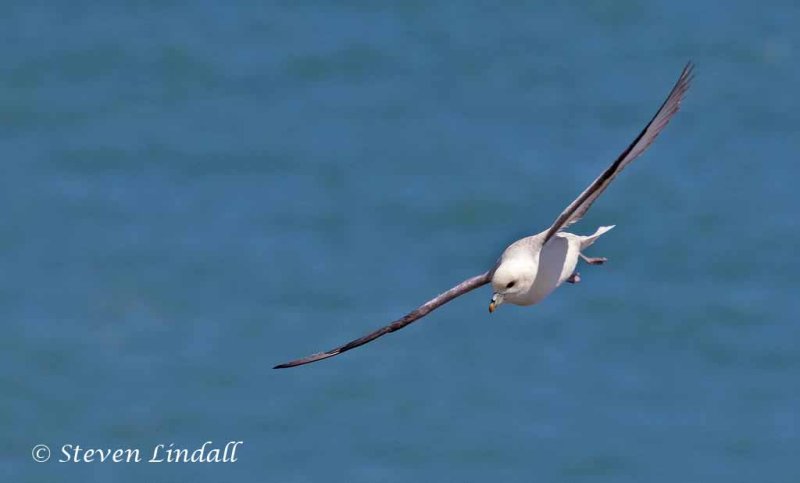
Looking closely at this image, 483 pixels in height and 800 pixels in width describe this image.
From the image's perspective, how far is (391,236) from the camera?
50.4 meters

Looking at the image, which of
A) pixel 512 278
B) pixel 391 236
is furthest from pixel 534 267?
pixel 391 236

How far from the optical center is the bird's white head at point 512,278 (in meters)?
15.5

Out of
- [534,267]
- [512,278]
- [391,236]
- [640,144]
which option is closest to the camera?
[640,144]

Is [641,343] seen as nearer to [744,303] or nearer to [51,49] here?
[744,303]

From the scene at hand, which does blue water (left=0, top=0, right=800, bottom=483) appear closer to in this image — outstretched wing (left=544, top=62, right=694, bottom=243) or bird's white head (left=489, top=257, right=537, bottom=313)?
bird's white head (left=489, top=257, right=537, bottom=313)

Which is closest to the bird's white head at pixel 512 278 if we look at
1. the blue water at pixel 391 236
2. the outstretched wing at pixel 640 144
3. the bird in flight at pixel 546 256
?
the bird in flight at pixel 546 256

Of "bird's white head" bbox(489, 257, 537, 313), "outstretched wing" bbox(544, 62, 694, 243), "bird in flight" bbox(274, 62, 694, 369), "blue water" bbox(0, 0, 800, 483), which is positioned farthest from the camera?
"blue water" bbox(0, 0, 800, 483)

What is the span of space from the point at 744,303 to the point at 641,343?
300cm

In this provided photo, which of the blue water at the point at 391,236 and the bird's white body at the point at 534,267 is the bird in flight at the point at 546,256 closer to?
the bird's white body at the point at 534,267

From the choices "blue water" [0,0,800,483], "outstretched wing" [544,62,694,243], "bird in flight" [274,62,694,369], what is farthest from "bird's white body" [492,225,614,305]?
"blue water" [0,0,800,483]

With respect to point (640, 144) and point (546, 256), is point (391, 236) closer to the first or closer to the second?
point (546, 256)

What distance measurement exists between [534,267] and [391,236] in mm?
34803

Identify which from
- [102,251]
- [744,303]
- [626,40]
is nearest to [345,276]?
[102,251]

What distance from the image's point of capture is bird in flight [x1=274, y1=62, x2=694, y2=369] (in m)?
15.1
